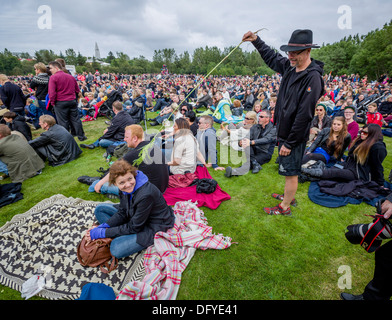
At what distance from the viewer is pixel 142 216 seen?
2596 mm

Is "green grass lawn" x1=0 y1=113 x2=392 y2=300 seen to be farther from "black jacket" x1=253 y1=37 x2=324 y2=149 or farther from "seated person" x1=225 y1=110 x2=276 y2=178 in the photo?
"black jacket" x1=253 y1=37 x2=324 y2=149

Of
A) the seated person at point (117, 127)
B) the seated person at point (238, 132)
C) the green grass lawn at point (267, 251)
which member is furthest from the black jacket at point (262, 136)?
the seated person at point (117, 127)

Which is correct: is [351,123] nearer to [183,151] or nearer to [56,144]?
[183,151]

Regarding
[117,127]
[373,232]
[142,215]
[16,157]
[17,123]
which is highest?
[17,123]

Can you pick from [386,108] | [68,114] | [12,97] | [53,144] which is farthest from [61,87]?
[386,108]

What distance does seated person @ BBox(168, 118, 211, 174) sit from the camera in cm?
441

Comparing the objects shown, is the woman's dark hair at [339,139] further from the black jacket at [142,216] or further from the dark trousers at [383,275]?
the black jacket at [142,216]

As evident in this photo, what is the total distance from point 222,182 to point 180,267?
8.66 ft

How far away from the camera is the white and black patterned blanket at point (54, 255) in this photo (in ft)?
8.36

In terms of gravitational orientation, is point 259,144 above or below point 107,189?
above

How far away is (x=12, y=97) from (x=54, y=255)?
7534 mm

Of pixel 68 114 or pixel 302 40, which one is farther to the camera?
pixel 68 114

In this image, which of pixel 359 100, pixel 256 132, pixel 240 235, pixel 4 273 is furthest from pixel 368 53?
pixel 4 273

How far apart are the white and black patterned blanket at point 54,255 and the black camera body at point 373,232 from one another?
2.53m
